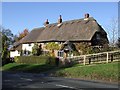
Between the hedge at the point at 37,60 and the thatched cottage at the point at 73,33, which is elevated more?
the thatched cottage at the point at 73,33

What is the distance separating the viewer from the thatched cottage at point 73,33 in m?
59.4

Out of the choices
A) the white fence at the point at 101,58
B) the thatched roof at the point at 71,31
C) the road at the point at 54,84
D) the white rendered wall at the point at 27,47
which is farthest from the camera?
the white rendered wall at the point at 27,47

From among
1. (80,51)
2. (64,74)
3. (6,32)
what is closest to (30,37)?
(80,51)

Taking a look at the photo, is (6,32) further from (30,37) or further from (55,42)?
(55,42)

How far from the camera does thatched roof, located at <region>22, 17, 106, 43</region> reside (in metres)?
60.1

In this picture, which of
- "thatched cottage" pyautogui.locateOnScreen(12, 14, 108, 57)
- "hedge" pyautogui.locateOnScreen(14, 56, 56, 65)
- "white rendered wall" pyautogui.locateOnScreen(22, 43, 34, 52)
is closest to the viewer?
"hedge" pyautogui.locateOnScreen(14, 56, 56, 65)

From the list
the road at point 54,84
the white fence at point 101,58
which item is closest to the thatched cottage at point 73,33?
the white fence at point 101,58

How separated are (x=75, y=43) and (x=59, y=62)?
1196 cm

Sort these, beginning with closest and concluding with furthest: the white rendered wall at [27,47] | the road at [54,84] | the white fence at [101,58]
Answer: the road at [54,84] < the white fence at [101,58] < the white rendered wall at [27,47]

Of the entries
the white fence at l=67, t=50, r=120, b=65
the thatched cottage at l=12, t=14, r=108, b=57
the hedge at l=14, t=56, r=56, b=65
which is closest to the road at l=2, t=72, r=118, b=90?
the white fence at l=67, t=50, r=120, b=65

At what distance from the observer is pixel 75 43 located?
60.2 metres

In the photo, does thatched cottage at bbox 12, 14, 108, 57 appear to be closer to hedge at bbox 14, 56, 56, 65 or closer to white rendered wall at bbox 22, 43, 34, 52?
white rendered wall at bbox 22, 43, 34, 52

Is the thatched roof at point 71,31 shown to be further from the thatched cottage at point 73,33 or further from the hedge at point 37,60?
the hedge at point 37,60

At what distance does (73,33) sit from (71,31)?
4.15 feet
